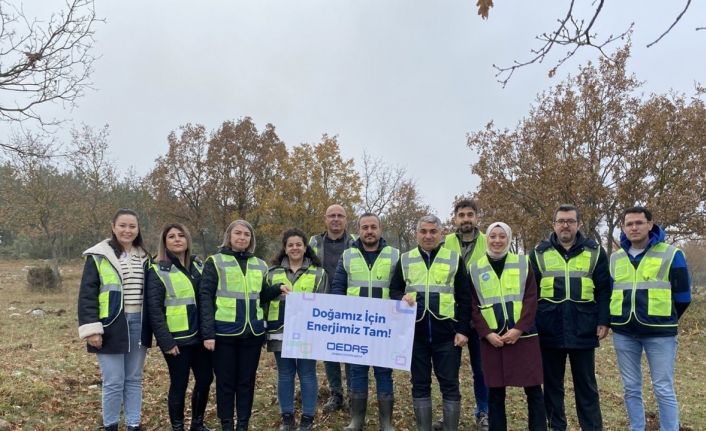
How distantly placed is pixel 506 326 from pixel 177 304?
3.11 meters

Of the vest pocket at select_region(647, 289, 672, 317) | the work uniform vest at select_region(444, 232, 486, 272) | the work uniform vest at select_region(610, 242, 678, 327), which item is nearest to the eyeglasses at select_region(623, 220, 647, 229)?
the work uniform vest at select_region(610, 242, 678, 327)

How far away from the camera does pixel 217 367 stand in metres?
4.88

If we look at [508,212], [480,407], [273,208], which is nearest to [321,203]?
[273,208]

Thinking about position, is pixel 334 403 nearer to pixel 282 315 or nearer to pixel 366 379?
pixel 366 379

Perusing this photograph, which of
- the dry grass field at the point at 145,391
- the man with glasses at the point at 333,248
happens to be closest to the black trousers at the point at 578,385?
the dry grass field at the point at 145,391

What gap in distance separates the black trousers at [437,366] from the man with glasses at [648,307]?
5.11 feet

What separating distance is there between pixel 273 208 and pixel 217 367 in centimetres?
2108

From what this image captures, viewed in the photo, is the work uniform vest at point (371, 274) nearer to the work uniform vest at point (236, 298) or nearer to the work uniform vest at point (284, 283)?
the work uniform vest at point (284, 283)

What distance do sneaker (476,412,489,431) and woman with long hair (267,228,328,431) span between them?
182 cm

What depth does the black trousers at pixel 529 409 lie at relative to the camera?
178 inches

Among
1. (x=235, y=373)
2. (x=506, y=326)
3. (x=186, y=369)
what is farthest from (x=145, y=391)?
(x=506, y=326)

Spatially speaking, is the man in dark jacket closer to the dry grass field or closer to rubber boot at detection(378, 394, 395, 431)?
rubber boot at detection(378, 394, 395, 431)

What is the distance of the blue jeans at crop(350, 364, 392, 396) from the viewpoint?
5.03 metres

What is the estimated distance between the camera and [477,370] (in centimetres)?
539
